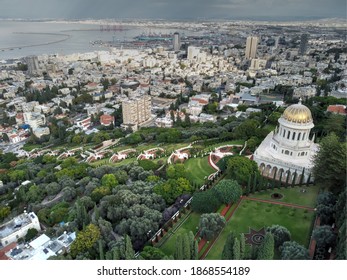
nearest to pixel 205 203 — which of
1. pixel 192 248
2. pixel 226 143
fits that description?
pixel 192 248

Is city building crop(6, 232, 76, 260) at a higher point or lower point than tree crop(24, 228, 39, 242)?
higher

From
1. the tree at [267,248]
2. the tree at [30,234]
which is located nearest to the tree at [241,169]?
the tree at [267,248]

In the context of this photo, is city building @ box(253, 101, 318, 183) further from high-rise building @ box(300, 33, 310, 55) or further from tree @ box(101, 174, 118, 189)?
high-rise building @ box(300, 33, 310, 55)

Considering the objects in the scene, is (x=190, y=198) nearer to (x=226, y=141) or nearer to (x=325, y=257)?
(x=325, y=257)

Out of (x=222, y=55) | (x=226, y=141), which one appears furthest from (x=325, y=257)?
(x=222, y=55)

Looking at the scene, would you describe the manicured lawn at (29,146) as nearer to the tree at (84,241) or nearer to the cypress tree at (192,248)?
the tree at (84,241)

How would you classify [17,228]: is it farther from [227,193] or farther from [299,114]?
[299,114]

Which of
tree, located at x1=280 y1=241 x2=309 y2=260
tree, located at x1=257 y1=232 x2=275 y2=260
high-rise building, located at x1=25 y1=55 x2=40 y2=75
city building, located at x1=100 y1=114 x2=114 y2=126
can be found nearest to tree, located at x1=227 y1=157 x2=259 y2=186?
tree, located at x1=280 y1=241 x2=309 y2=260
